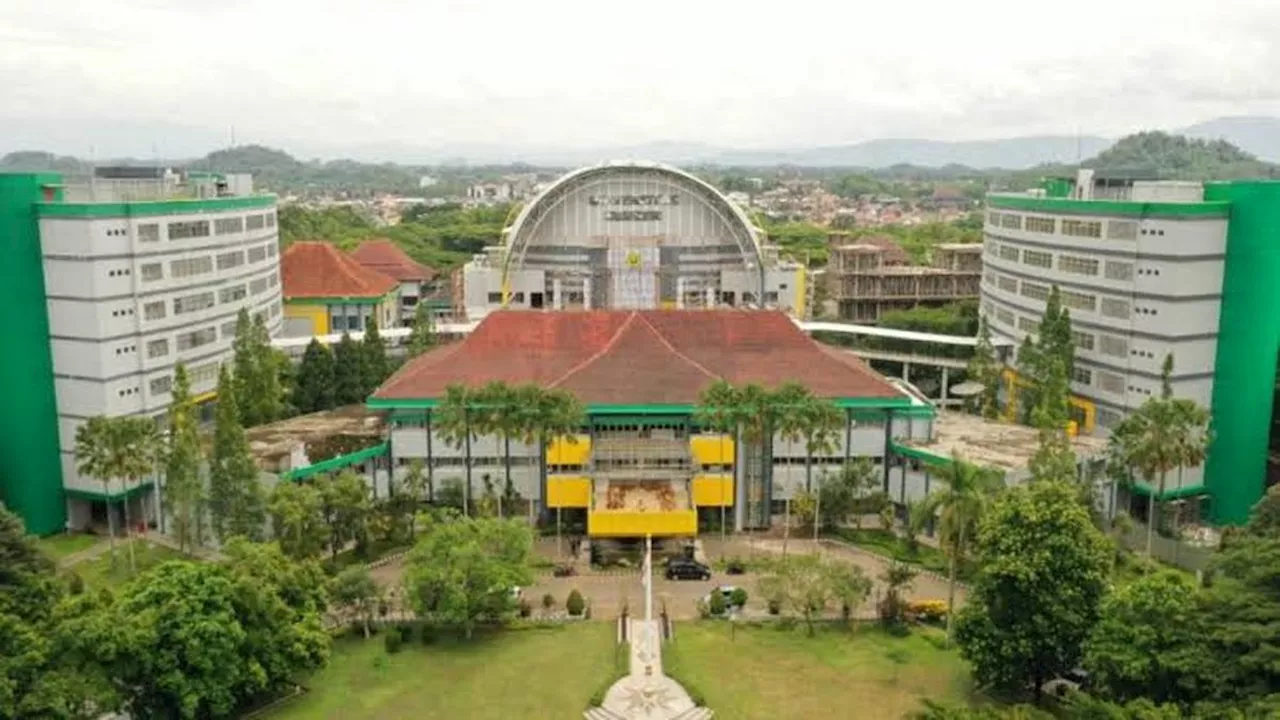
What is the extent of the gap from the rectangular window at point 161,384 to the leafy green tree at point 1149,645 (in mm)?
42891

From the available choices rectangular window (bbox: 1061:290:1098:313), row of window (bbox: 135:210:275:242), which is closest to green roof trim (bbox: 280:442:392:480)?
row of window (bbox: 135:210:275:242)

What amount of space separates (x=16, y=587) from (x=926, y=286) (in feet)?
254

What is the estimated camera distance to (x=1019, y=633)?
3156 centimetres

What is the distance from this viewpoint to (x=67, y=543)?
4809 cm

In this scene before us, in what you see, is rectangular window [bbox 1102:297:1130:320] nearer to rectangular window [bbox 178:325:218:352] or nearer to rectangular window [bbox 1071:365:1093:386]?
rectangular window [bbox 1071:365:1093:386]

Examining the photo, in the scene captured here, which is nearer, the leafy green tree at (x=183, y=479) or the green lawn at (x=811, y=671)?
the green lawn at (x=811, y=671)

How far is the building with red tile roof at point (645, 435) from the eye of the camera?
159ft

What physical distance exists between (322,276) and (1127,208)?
5854 cm

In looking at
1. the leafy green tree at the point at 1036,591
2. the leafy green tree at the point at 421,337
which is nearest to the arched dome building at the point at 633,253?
the leafy green tree at the point at 421,337

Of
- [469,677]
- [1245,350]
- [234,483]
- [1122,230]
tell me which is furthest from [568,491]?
[1245,350]

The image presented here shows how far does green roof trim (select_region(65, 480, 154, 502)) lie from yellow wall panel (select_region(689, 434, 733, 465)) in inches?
1005

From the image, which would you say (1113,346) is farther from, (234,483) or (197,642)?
(197,642)

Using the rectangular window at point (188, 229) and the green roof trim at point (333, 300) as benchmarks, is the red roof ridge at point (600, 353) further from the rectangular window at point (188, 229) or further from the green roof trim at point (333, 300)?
the green roof trim at point (333, 300)

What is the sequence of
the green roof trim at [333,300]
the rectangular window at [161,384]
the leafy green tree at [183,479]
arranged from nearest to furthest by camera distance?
the leafy green tree at [183,479] → the rectangular window at [161,384] → the green roof trim at [333,300]
